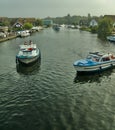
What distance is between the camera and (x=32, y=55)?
5512 centimetres

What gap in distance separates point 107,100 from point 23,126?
43.6 feet

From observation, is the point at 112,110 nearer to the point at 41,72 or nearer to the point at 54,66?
the point at 41,72

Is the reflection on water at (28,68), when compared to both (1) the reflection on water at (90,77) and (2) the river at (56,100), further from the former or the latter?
(1) the reflection on water at (90,77)

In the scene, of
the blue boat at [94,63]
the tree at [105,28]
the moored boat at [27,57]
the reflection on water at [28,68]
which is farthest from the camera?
the tree at [105,28]

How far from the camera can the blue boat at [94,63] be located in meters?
44.2

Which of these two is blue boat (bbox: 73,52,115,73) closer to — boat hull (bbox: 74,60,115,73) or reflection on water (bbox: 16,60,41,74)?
boat hull (bbox: 74,60,115,73)

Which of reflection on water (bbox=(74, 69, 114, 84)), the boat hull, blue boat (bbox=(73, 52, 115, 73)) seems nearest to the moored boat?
blue boat (bbox=(73, 52, 115, 73))

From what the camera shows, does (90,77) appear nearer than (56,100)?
No

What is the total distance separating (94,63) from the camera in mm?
45469

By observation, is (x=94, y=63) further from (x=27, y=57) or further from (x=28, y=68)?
(x=27, y=57)

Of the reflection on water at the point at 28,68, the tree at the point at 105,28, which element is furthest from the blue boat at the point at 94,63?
the tree at the point at 105,28

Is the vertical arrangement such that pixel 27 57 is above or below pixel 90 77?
above

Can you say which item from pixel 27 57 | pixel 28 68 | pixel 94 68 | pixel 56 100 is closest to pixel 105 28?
pixel 27 57

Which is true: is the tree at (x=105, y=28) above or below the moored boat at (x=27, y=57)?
above
